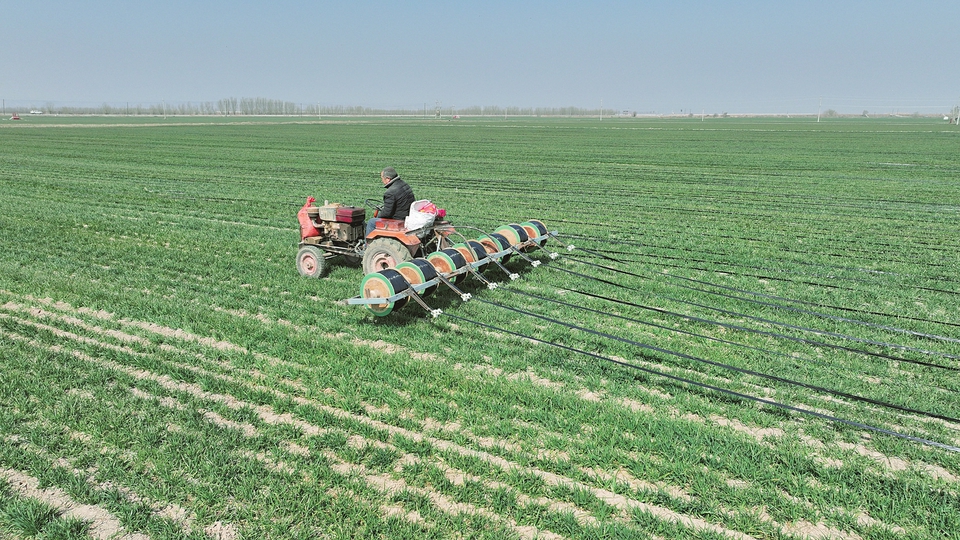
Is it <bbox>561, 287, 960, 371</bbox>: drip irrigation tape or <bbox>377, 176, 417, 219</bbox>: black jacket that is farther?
<bbox>377, 176, 417, 219</bbox>: black jacket

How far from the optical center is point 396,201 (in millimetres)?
7898

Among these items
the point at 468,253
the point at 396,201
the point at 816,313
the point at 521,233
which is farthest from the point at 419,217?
the point at 816,313

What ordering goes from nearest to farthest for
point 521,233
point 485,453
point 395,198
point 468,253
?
point 485,453 → point 468,253 → point 395,198 → point 521,233

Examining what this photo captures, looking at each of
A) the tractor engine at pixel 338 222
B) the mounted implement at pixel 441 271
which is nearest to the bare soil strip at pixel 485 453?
the mounted implement at pixel 441 271

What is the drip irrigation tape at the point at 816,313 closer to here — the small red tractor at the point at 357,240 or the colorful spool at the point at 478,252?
the colorful spool at the point at 478,252

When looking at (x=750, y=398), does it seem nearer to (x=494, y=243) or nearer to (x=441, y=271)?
(x=441, y=271)

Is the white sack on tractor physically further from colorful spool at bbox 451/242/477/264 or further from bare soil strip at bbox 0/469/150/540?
bare soil strip at bbox 0/469/150/540

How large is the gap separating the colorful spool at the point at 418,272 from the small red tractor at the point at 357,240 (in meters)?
0.87

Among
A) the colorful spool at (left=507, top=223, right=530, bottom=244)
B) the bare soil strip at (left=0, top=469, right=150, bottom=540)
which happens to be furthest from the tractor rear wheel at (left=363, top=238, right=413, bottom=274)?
the bare soil strip at (left=0, top=469, right=150, bottom=540)

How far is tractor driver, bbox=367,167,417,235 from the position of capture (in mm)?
7883

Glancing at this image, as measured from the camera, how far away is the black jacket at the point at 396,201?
789 cm

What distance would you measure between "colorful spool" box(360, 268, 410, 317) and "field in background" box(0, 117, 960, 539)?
0.85ft

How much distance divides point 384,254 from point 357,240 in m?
1.00

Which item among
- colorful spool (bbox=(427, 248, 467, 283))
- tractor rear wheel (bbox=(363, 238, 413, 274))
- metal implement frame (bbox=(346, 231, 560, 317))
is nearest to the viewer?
metal implement frame (bbox=(346, 231, 560, 317))
